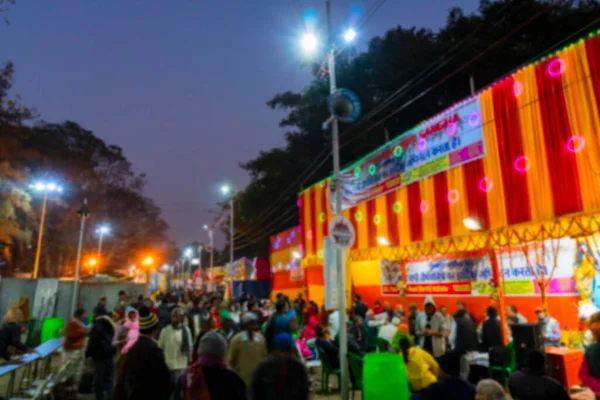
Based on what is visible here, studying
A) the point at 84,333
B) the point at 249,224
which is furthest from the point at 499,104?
the point at 249,224

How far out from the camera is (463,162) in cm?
1208

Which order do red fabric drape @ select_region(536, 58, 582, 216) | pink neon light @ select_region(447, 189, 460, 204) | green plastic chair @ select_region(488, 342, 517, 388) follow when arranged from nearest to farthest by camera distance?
green plastic chair @ select_region(488, 342, 517, 388), red fabric drape @ select_region(536, 58, 582, 216), pink neon light @ select_region(447, 189, 460, 204)

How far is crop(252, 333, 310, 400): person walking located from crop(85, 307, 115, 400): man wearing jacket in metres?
4.42

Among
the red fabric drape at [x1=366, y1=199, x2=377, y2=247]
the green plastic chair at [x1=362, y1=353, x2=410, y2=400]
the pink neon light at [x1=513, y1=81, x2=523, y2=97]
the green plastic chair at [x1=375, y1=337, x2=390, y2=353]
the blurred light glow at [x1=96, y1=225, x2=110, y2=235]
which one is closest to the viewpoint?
the green plastic chair at [x1=362, y1=353, x2=410, y2=400]

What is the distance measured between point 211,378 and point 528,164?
994 cm

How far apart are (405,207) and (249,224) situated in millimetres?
25363

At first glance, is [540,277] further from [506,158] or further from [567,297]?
[506,158]

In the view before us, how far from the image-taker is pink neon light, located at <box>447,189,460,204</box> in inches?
479

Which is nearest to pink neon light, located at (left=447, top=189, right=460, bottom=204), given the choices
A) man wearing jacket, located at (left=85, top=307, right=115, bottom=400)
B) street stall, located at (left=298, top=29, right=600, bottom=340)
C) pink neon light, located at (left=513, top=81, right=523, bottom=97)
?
street stall, located at (left=298, top=29, right=600, bottom=340)

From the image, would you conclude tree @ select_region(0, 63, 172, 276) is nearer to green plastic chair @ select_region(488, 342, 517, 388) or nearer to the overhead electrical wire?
the overhead electrical wire

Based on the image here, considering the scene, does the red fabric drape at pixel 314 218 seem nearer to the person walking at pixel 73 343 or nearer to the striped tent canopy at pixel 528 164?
the striped tent canopy at pixel 528 164

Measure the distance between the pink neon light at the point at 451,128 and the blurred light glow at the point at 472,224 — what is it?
265 centimetres

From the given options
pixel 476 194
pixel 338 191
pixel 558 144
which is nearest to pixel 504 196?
pixel 476 194

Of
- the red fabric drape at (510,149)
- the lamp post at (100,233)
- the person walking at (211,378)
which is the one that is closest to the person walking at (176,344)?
the person walking at (211,378)
